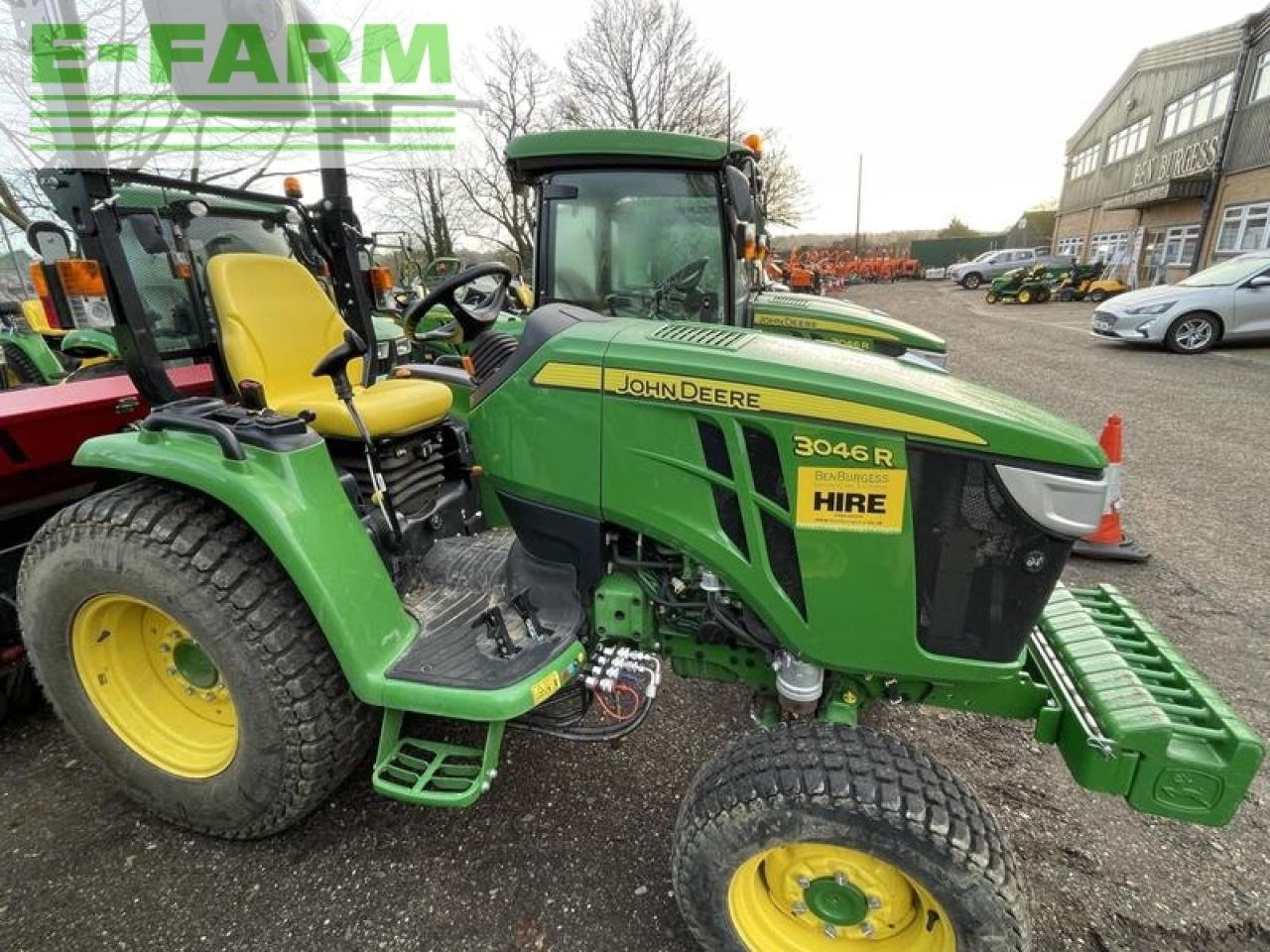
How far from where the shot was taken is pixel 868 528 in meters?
1.49

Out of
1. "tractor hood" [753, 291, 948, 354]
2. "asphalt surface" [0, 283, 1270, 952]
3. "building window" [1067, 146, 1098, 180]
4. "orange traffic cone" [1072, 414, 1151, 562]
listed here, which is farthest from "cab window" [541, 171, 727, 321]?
"building window" [1067, 146, 1098, 180]

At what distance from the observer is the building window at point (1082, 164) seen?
27.2 m

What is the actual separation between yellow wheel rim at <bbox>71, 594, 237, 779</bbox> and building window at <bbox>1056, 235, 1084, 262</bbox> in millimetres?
31834

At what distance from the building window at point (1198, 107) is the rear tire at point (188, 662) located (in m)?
24.2

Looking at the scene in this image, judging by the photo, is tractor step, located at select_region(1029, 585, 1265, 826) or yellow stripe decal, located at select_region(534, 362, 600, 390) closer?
tractor step, located at select_region(1029, 585, 1265, 826)

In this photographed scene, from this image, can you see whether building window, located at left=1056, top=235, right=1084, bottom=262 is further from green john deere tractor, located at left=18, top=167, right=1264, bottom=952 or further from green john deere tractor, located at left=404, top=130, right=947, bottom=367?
green john deere tractor, located at left=18, top=167, right=1264, bottom=952

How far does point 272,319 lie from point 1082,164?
35.3m

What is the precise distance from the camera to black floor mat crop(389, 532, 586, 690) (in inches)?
69.4

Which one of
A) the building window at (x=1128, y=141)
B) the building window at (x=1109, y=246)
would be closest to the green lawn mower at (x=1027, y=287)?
the building window at (x=1109, y=246)

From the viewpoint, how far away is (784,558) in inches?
62.1

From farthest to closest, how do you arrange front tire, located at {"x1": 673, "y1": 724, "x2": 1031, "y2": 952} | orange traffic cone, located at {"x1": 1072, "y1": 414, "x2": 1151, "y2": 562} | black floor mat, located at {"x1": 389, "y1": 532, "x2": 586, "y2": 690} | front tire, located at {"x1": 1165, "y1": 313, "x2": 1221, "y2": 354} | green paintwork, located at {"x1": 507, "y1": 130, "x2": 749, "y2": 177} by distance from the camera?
front tire, located at {"x1": 1165, "y1": 313, "x2": 1221, "y2": 354} → green paintwork, located at {"x1": 507, "y1": 130, "x2": 749, "y2": 177} → orange traffic cone, located at {"x1": 1072, "y1": 414, "x2": 1151, "y2": 562} → black floor mat, located at {"x1": 389, "y1": 532, "x2": 586, "y2": 690} → front tire, located at {"x1": 673, "y1": 724, "x2": 1031, "y2": 952}

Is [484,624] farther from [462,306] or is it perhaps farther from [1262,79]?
[1262,79]

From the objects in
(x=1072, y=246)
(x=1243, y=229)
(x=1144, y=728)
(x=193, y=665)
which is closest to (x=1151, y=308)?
(x=1243, y=229)

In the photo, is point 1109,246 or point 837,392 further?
point 1109,246
